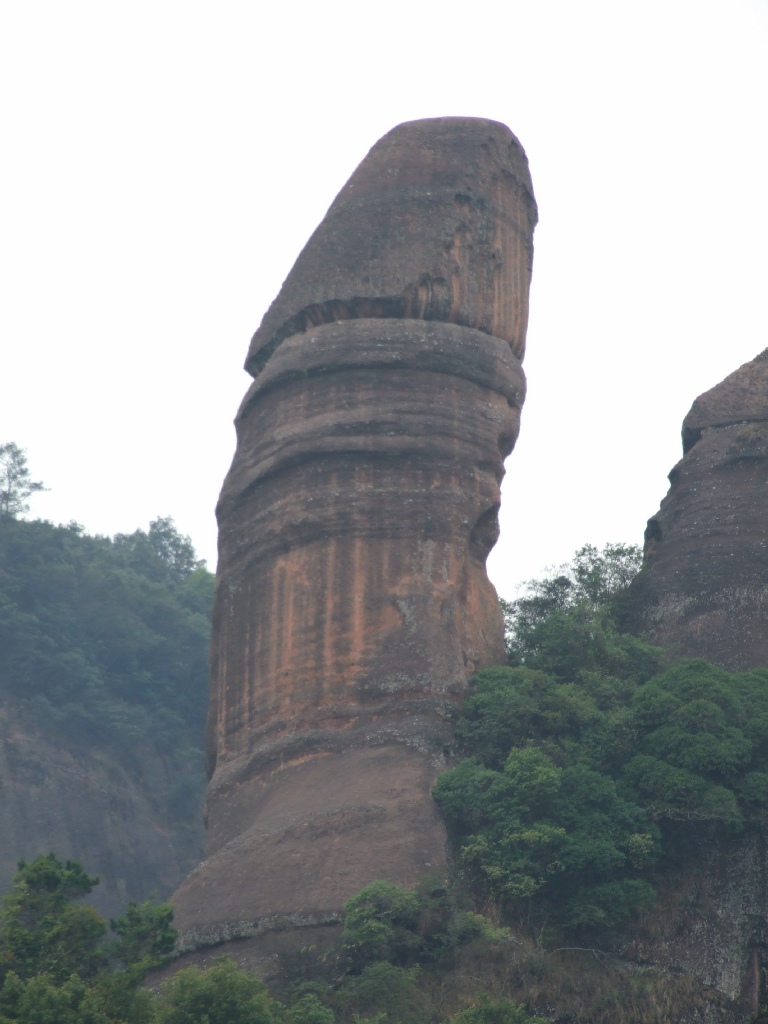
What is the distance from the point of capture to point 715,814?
25984 millimetres

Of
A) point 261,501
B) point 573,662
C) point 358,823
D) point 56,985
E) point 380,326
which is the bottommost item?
point 56,985

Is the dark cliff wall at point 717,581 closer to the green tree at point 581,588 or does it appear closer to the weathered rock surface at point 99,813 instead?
the green tree at point 581,588

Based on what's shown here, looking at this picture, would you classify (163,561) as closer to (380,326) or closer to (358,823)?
(380,326)

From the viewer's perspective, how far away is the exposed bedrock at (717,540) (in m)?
31.2

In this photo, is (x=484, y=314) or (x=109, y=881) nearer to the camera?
(x=484, y=314)

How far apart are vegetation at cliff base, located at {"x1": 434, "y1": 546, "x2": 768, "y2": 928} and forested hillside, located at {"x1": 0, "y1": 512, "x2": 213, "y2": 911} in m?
17.5

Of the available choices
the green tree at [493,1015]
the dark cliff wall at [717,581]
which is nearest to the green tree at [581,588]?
the dark cliff wall at [717,581]

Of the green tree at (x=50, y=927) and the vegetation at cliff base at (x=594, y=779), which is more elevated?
the vegetation at cliff base at (x=594, y=779)

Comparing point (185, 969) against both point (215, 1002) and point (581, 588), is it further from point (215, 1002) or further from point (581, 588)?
point (581, 588)

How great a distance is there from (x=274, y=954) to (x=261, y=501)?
787 cm

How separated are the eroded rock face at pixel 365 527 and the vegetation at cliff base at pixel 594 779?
0.65 m

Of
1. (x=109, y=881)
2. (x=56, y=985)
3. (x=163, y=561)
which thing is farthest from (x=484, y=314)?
(x=163, y=561)

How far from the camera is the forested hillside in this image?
145 feet

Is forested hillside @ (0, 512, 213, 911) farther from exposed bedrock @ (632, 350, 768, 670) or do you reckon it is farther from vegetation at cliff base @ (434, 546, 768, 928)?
vegetation at cliff base @ (434, 546, 768, 928)
